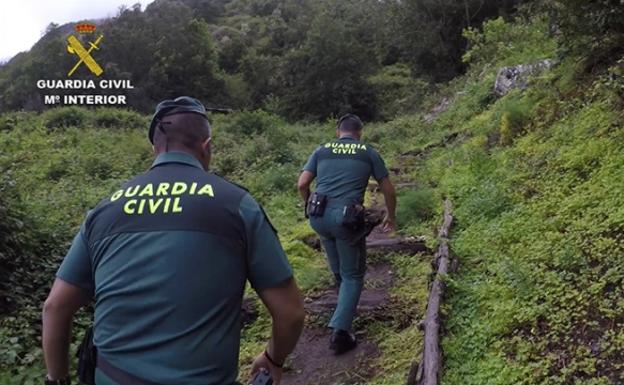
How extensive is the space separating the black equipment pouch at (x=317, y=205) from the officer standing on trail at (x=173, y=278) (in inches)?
110

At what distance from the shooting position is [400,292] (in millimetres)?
6137

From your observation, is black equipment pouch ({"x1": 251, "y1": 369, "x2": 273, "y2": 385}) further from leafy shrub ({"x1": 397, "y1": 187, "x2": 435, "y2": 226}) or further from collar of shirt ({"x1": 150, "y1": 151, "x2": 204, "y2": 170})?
leafy shrub ({"x1": 397, "y1": 187, "x2": 435, "y2": 226})

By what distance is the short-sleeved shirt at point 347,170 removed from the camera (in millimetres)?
5156

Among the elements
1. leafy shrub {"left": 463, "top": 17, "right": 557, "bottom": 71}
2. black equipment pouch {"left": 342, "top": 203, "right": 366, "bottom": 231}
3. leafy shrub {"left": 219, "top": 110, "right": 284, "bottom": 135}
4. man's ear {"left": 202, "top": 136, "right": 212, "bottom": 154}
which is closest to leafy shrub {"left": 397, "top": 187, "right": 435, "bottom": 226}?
black equipment pouch {"left": 342, "top": 203, "right": 366, "bottom": 231}

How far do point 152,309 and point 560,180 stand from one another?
5.41 metres

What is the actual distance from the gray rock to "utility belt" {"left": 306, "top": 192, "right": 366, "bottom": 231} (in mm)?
6981

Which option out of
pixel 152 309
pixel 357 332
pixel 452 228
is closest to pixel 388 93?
pixel 452 228

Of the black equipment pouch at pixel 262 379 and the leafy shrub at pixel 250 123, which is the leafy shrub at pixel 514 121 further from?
the leafy shrub at pixel 250 123

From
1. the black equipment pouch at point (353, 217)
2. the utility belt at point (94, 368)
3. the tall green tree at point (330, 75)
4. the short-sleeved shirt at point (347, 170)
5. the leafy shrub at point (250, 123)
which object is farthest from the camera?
the tall green tree at point (330, 75)

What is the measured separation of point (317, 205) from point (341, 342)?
1.23 meters

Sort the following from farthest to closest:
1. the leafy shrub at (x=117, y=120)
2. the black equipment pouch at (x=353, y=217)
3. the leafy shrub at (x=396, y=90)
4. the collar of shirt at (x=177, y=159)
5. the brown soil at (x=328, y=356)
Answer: the leafy shrub at (x=117, y=120), the leafy shrub at (x=396, y=90), the black equipment pouch at (x=353, y=217), the brown soil at (x=328, y=356), the collar of shirt at (x=177, y=159)

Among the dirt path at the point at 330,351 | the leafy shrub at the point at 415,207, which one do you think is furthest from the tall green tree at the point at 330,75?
the dirt path at the point at 330,351

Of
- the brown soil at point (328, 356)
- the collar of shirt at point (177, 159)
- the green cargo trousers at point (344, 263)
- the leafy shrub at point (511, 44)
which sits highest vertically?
the leafy shrub at point (511, 44)

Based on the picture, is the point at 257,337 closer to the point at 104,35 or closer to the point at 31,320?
the point at 31,320
